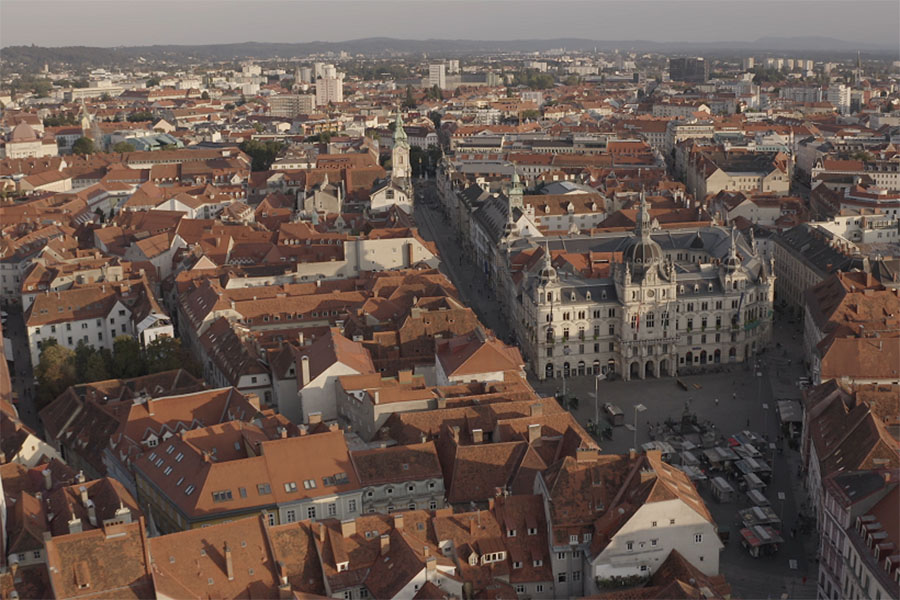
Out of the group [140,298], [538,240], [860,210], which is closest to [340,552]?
[140,298]

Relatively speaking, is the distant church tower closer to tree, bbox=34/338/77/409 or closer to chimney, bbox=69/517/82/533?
tree, bbox=34/338/77/409

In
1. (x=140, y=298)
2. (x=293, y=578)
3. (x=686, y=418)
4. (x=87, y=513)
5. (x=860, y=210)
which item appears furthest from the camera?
(x=860, y=210)

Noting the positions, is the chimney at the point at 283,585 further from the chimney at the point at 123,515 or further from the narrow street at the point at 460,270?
the narrow street at the point at 460,270

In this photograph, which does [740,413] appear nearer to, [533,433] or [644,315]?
[644,315]

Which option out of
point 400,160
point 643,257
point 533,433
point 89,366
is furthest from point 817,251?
point 400,160

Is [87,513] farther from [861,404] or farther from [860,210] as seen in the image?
[860,210]

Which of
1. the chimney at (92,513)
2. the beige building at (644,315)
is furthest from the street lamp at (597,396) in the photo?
the chimney at (92,513)
